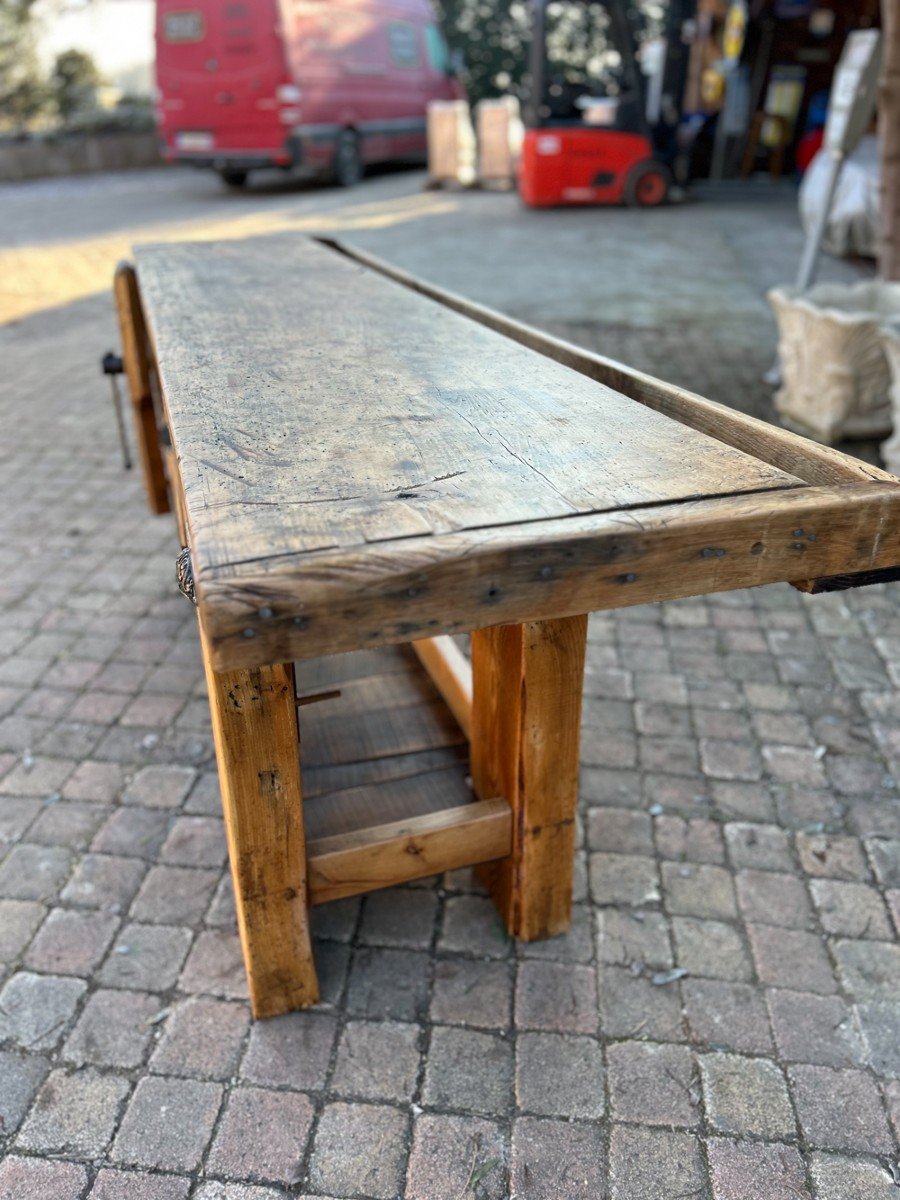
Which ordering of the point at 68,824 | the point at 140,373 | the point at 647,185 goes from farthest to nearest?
1. the point at 647,185
2. the point at 140,373
3. the point at 68,824

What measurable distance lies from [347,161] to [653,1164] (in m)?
13.8

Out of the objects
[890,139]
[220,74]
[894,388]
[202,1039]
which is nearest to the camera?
[202,1039]

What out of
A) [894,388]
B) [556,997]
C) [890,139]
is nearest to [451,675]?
[556,997]

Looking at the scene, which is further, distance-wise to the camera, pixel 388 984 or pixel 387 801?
pixel 387 801

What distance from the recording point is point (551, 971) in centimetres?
202

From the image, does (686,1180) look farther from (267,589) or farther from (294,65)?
(294,65)

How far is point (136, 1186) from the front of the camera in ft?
5.30

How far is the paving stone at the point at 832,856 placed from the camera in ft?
7.43

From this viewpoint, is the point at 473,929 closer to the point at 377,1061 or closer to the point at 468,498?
the point at 377,1061

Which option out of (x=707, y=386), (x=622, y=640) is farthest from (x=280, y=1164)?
(x=707, y=386)

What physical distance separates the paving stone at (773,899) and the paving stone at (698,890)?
0.11ft

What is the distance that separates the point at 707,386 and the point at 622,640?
2884 mm

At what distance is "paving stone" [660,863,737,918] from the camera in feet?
7.12

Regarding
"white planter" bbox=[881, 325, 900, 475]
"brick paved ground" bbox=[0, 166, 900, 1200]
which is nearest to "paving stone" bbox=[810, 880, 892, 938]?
"brick paved ground" bbox=[0, 166, 900, 1200]
